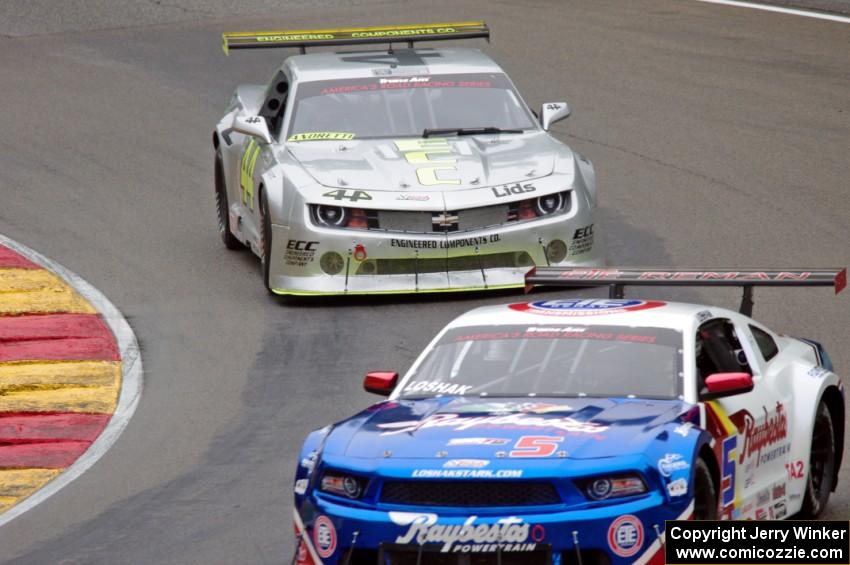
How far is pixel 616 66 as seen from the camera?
2228 cm

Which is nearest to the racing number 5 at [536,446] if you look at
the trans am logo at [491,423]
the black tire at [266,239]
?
the trans am logo at [491,423]

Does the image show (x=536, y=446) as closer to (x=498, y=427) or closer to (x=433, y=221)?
(x=498, y=427)

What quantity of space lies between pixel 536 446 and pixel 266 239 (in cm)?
693

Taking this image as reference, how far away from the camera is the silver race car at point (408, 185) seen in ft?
43.7

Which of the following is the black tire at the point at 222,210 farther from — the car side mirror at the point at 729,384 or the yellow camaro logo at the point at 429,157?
the car side mirror at the point at 729,384

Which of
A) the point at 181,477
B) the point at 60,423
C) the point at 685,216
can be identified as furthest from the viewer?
the point at 685,216

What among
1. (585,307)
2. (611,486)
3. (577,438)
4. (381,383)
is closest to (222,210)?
(585,307)

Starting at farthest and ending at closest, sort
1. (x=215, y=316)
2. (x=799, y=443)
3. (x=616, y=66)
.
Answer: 1. (x=616, y=66)
2. (x=215, y=316)
3. (x=799, y=443)

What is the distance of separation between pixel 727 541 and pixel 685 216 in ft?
30.6

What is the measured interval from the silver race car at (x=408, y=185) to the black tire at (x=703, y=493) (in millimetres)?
6211

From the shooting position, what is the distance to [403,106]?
576 inches

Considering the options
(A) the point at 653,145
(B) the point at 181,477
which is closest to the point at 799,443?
(B) the point at 181,477

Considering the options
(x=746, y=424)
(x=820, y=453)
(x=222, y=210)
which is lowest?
(x=222, y=210)

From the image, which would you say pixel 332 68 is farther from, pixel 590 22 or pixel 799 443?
pixel 590 22
